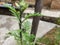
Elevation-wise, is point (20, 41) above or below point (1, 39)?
above

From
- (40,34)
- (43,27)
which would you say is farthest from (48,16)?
(40,34)

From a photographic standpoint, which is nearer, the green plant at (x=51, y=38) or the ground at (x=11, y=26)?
the green plant at (x=51, y=38)

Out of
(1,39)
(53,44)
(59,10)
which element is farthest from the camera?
(59,10)

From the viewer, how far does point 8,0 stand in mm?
5766

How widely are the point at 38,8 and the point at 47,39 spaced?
107 centimetres

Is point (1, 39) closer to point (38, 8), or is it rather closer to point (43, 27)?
point (43, 27)

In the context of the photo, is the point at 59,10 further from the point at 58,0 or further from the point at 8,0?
the point at 8,0

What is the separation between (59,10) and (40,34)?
153cm

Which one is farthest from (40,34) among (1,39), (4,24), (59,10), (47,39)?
(59,10)

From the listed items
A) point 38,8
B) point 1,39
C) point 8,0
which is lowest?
point 1,39

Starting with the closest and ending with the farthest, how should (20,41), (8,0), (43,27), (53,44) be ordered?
(20,41) → (53,44) → (43,27) → (8,0)

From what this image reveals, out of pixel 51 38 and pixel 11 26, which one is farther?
pixel 11 26

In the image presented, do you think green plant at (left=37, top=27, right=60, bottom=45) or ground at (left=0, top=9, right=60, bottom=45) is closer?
green plant at (left=37, top=27, right=60, bottom=45)

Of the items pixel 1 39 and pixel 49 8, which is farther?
pixel 49 8
